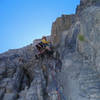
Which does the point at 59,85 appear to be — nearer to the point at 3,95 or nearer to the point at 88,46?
the point at 88,46

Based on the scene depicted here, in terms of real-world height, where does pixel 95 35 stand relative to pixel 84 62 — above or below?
above

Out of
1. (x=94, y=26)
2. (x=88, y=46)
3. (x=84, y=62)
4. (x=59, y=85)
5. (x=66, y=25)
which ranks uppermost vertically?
(x=66, y=25)

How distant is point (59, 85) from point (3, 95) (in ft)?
12.7

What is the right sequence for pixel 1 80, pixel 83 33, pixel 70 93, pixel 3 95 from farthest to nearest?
pixel 1 80
pixel 3 95
pixel 83 33
pixel 70 93

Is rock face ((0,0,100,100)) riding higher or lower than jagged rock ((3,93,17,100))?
higher

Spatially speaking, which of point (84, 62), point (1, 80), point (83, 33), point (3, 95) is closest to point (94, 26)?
point (83, 33)

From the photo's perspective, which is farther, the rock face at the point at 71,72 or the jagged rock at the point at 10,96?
the jagged rock at the point at 10,96

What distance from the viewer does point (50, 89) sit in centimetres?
706

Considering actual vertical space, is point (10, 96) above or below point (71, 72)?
below

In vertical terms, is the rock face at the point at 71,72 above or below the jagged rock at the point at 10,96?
above

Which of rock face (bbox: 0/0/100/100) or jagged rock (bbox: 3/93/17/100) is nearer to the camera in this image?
rock face (bbox: 0/0/100/100)

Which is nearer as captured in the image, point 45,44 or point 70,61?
point 70,61

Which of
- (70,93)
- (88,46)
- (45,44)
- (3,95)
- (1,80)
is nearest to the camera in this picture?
(70,93)

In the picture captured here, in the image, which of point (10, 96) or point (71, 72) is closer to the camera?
point (71, 72)
